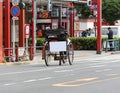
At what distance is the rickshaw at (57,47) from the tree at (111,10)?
1658 inches

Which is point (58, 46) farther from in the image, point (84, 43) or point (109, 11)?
point (109, 11)

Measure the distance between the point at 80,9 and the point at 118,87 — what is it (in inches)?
2020

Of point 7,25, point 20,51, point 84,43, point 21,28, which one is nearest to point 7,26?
point 7,25

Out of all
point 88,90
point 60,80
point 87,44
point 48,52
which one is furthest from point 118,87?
point 87,44

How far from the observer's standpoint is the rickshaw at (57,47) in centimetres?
2383

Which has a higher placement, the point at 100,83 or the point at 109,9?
the point at 109,9

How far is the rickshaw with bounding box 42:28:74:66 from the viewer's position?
78.2 ft

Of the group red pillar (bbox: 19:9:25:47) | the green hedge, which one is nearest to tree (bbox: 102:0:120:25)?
the green hedge

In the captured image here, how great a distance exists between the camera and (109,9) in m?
66.1

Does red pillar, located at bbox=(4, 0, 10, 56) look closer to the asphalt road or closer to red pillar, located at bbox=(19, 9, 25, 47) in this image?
red pillar, located at bbox=(19, 9, 25, 47)

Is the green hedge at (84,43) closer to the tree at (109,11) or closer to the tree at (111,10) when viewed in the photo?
the tree at (109,11)

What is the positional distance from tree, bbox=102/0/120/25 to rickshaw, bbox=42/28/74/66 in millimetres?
42120

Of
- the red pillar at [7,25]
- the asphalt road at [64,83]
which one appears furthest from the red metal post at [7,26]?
the asphalt road at [64,83]

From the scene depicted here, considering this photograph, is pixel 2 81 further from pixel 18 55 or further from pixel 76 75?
pixel 18 55
